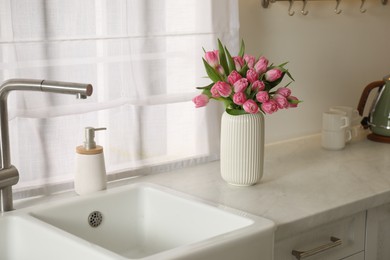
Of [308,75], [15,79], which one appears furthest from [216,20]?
[15,79]

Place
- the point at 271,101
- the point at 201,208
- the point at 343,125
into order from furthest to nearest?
1. the point at 343,125
2. the point at 271,101
3. the point at 201,208

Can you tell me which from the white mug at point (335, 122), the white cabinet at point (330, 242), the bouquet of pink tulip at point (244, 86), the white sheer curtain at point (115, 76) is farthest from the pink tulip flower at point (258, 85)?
the white mug at point (335, 122)

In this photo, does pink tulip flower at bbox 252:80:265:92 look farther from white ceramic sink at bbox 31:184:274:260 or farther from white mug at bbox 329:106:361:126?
white mug at bbox 329:106:361:126

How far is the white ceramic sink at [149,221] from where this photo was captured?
1637 millimetres

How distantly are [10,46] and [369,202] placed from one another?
102 cm

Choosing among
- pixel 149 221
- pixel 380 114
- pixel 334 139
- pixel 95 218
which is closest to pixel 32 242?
pixel 95 218

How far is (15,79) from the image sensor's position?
1.64 metres

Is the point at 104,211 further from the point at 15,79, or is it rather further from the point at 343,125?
the point at 343,125

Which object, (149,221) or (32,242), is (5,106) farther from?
(149,221)

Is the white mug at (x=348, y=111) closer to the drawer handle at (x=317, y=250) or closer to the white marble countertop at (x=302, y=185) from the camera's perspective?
the white marble countertop at (x=302, y=185)

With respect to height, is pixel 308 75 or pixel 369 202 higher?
pixel 308 75

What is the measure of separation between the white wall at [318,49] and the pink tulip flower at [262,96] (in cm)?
52

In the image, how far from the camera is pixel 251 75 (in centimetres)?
189

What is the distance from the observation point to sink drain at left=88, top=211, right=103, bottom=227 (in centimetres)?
180
